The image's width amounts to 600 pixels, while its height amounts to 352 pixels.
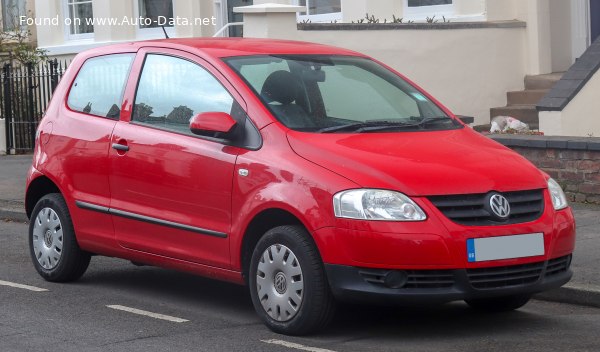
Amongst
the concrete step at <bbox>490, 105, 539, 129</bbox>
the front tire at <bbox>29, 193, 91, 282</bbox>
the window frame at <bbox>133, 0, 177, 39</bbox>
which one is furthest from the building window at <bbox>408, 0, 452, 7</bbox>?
the front tire at <bbox>29, 193, 91, 282</bbox>

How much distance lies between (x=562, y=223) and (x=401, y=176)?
109 centimetres

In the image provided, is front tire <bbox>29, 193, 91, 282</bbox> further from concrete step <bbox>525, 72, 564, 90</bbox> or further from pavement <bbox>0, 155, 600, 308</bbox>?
concrete step <bbox>525, 72, 564, 90</bbox>

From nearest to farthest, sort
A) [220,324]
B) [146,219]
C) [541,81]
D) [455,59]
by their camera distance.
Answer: [220,324] → [146,219] → [455,59] → [541,81]

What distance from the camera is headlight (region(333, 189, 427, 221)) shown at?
6.98 meters

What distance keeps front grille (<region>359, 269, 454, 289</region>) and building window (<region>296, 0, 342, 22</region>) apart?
1196 centimetres

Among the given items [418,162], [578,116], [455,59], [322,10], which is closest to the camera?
[418,162]

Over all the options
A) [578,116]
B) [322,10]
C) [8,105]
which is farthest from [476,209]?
[8,105]

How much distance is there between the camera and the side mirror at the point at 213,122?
769 cm

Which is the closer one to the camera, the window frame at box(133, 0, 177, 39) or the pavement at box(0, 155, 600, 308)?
the pavement at box(0, 155, 600, 308)

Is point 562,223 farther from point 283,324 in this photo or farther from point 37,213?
point 37,213

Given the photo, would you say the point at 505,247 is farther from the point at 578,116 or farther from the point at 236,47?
the point at 578,116

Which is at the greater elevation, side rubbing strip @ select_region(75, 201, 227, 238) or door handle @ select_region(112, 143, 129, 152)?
door handle @ select_region(112, 143, 129, 152)

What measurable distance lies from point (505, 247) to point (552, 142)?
545cm

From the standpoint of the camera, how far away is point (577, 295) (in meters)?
8.53
